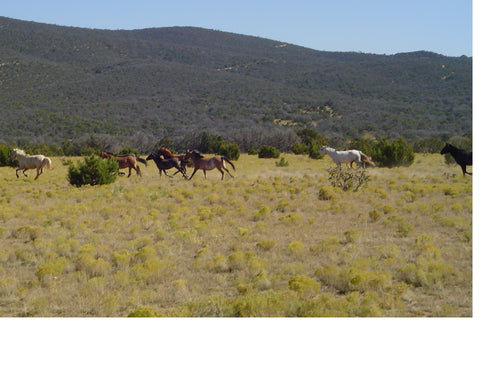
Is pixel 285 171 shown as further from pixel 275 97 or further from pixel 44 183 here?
pixel 275 97

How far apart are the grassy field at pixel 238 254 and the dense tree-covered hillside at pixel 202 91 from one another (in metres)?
33.2

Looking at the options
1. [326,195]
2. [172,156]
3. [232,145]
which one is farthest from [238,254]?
[232,145]

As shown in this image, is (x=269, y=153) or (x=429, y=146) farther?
(x=429, y=146)

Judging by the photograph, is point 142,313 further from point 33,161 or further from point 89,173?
point 33,161

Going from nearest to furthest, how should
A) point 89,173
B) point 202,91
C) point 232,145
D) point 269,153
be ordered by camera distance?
point 89,173, point 232,145, point 269,153, point 202,91

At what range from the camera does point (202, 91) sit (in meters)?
80.2

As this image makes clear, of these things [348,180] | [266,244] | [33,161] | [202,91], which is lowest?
[266,244]

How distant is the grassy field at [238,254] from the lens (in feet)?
21.8

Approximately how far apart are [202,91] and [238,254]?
2890 inches

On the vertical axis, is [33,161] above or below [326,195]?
above

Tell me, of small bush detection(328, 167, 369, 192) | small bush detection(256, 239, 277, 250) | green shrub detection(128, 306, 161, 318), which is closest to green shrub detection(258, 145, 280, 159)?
small bush detection(328, 167, 369, 192)

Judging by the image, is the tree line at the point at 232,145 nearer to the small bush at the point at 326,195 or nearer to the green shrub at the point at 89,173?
the green shrub at the point at 89,173

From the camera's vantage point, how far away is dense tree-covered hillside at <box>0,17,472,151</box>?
5744cm
